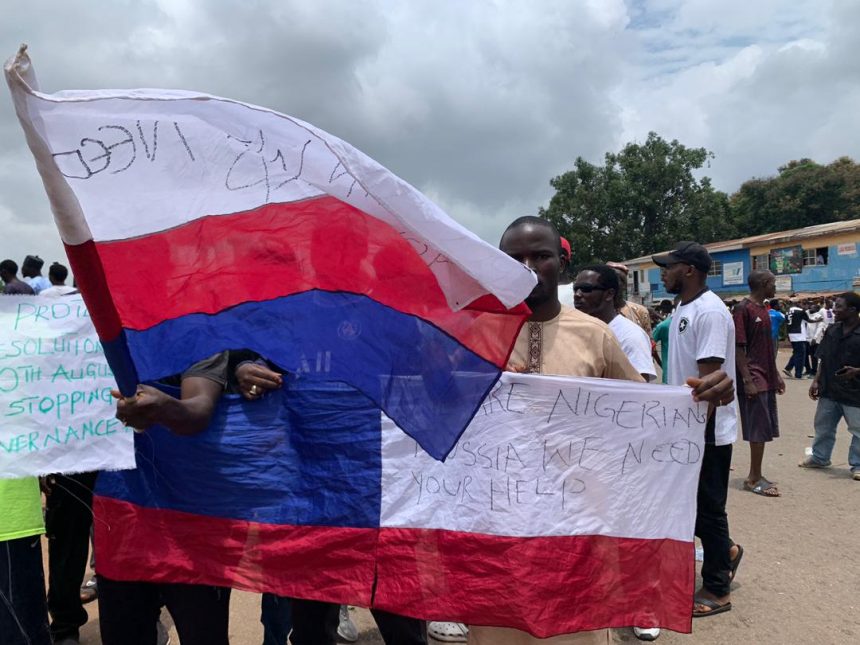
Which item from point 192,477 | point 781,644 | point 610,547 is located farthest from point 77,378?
point 781,644

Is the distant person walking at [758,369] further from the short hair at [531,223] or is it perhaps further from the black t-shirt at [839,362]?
the short hair at [531,223]

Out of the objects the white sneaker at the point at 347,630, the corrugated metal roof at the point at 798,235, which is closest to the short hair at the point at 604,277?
the white sneaker at the point at 347,630

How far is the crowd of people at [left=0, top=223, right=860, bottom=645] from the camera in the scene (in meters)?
2.20

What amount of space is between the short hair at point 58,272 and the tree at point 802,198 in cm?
4338

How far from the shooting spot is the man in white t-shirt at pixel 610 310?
12.7 feet

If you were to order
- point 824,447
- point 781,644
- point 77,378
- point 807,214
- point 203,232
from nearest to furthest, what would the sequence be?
point 203,232 < point 77,378 < point 781,644 < point 824,447 < point 807,214

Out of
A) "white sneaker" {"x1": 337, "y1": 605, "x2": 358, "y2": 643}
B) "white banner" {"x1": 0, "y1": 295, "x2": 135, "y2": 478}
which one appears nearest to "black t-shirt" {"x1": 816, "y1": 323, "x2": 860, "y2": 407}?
"white sneaker" {"x1": 337, "y1": 605, "x2": 358, "y2": 643}

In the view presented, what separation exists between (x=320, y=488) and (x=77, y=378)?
3.92 feet

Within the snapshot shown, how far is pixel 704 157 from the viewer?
1513 inches

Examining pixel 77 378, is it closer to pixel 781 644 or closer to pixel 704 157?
pixel 781 644

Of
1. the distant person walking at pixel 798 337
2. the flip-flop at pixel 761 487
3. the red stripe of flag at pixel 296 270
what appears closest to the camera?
the red stripe of flag at pixel 296 270

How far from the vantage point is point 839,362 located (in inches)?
271

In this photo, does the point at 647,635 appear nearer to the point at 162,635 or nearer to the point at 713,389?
the point at 713,389

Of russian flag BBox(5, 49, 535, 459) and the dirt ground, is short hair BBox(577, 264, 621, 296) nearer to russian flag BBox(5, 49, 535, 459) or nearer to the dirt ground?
the dirt ground
